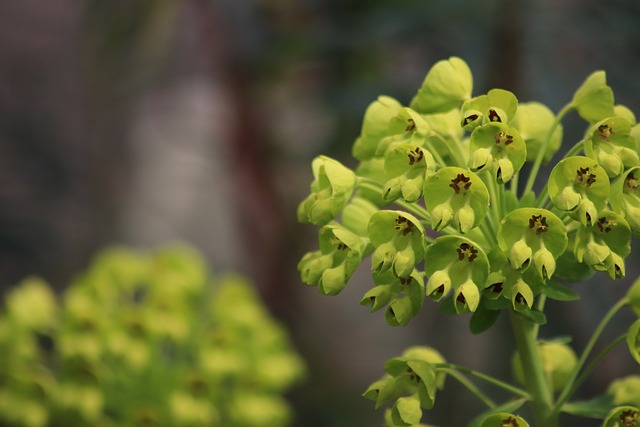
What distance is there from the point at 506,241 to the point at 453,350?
159cm

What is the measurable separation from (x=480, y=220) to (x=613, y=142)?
15cm

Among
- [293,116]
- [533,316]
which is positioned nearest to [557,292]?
[533,316]

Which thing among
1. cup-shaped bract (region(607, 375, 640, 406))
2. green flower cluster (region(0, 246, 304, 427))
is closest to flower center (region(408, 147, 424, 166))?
cup-shaped bract (region(607, 375, 640, 406))

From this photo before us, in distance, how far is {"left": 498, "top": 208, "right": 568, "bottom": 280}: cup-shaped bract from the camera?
31.7 inches

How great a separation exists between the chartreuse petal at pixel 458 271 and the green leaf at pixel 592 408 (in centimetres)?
18

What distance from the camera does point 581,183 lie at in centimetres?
82

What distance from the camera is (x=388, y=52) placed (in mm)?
2471

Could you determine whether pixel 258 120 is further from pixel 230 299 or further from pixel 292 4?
pixel 230 299

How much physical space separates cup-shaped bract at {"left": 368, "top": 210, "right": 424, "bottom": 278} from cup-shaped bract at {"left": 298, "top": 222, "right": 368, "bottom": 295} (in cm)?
3

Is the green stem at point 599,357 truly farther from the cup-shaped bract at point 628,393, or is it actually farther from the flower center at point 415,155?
the flower center at point 415,155

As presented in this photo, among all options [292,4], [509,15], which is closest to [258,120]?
[292,4]

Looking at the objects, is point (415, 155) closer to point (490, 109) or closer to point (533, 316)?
point (490, 109)

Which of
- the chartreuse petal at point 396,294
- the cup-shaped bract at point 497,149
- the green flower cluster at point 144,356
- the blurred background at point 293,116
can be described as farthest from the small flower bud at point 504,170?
the blurred background at point 293,116

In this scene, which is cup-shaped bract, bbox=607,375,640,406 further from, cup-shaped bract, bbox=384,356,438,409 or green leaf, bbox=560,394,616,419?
cup-shaped bract, bbox=384,356,438,409
